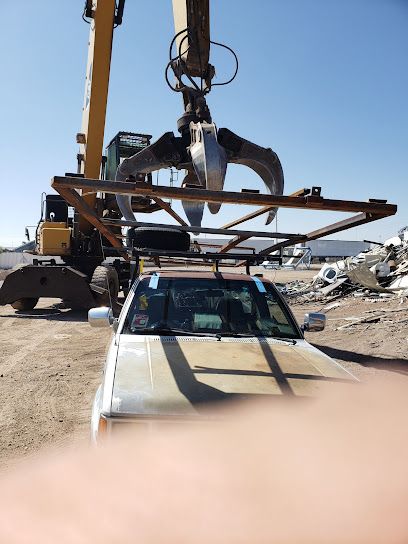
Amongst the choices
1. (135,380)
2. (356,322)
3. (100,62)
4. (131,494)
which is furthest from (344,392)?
(100,62)

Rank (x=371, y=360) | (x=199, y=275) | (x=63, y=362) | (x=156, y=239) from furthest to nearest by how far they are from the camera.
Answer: (x=371, y=360) → (x=63, y=362) → (x=156, y=239) → (x=199, y=275)

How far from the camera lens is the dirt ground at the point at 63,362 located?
4.45 m

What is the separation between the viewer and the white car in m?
2.60

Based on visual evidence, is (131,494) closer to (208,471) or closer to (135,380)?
(208,471)

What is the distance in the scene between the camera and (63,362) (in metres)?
7.20

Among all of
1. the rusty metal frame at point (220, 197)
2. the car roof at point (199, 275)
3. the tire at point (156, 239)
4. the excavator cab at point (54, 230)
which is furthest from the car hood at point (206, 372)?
the excavator cab at point (54, 230)

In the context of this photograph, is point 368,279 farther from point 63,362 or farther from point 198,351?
point 198,351

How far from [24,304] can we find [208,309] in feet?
32.5

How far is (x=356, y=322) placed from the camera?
10227 mm

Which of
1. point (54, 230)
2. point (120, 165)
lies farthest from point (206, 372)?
point (54, 230)

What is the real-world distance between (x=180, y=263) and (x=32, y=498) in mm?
4258

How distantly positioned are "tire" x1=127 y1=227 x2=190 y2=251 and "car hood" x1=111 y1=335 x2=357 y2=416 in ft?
6.98

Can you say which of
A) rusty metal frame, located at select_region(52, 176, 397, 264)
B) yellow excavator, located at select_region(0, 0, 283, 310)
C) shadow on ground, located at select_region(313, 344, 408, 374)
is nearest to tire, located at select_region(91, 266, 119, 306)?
yellow excavator, located at select_region(0, 0, 283, 310)

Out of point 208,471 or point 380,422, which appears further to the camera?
point 380,422
